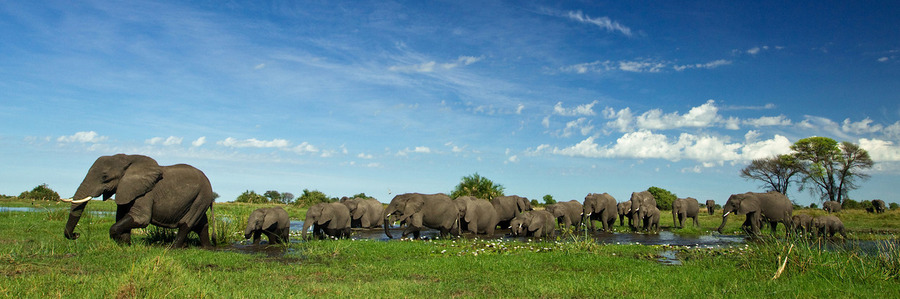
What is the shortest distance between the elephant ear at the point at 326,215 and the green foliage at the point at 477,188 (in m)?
20.7

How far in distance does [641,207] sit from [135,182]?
2217cm

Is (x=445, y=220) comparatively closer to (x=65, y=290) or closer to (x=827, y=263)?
(x=827, y=263)

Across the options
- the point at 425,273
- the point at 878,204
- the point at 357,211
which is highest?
the point at 878,204

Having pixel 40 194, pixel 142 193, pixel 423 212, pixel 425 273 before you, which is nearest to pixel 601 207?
pixel 423 212

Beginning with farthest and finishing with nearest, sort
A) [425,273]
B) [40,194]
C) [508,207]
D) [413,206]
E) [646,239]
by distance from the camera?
[40,194] < [508,207] < [646,239] < [413,206] < [425,273]

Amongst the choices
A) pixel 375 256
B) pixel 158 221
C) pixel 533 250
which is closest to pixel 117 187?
pixel 158 221

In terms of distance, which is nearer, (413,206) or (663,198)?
(413,206)

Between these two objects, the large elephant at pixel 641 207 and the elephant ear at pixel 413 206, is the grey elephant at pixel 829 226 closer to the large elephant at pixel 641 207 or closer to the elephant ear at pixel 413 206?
the large elephant at pixel 641 207

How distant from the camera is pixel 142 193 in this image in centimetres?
1247

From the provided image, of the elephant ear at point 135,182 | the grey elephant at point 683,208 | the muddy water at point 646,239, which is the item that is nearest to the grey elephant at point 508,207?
the muddy water at point 646,239

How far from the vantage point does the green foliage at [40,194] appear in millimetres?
55350

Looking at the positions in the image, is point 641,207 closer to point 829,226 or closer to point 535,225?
point 829,226

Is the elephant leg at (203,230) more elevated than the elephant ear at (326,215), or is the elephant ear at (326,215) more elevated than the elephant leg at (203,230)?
the elephant ear at (326,215)

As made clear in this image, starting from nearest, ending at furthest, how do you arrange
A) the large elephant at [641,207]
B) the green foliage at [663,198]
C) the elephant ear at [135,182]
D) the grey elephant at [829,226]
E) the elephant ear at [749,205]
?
the elephant ear at [135,182], the grey elephant at [829,226], the elephant ear at [749,205], the large elephant at [641,207], the green foliage at [663,198]
